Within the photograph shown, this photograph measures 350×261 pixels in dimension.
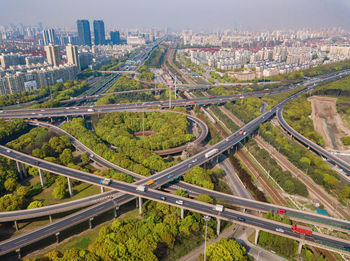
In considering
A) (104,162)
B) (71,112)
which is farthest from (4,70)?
(104,162)

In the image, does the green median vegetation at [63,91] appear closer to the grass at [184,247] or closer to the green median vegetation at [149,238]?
the green median vegetation at [149,238]

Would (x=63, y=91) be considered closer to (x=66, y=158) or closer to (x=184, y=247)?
(x=66, y=158)

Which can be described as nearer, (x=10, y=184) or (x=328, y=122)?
(x=10, y=184)

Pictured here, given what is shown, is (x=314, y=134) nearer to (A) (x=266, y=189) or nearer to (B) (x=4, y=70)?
(A) (x=266, y=189)

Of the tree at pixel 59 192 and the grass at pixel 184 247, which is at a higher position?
the tree at pixel 59 192

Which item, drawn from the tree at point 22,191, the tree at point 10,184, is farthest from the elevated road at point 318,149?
the tree at point 10,184

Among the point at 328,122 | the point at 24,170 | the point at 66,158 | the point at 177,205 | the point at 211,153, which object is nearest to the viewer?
the point at 177,205

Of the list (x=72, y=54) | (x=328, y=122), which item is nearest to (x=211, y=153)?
(x=328, y=122)
